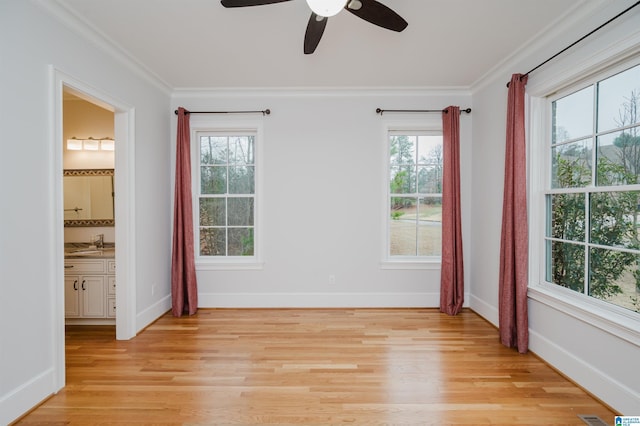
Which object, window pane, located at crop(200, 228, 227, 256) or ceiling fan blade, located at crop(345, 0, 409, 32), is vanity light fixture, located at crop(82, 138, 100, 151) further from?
ceiling fan blade, located at crop(345, 0, 409, 32)

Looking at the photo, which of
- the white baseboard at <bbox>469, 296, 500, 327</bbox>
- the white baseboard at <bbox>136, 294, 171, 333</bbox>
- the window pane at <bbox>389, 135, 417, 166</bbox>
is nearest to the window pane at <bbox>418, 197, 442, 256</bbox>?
the window pane at <bbox>389, 135, 417, 166</bbox>

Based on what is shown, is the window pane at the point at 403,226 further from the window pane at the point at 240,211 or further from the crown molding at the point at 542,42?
the window pane at the point at 240,211

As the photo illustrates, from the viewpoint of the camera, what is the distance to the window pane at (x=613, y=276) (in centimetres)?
206

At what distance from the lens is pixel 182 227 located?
3771 millimetres

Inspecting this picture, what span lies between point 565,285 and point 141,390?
3.42m

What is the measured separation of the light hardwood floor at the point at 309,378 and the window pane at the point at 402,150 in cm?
197

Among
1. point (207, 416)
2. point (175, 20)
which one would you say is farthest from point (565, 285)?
point (175, 20)

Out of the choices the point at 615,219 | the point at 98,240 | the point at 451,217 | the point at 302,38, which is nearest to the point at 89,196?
the point at 98,240

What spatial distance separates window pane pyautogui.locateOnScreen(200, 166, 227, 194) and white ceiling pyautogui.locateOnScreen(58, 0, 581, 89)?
104cm

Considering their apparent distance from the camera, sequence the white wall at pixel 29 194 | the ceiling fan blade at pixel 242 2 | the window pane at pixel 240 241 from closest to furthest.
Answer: the ceiling fan blade at pixel 242 2, the white wall at pixel 29 194, the window pane at pixel 240 241

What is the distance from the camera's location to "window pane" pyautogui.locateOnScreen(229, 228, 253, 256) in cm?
407

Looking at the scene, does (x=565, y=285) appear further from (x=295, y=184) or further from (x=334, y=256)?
(x=295, y=184)

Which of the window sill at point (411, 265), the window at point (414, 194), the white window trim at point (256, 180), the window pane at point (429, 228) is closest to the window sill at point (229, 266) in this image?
the white window trim at point (256, 180)

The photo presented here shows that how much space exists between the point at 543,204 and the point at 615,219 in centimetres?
64
